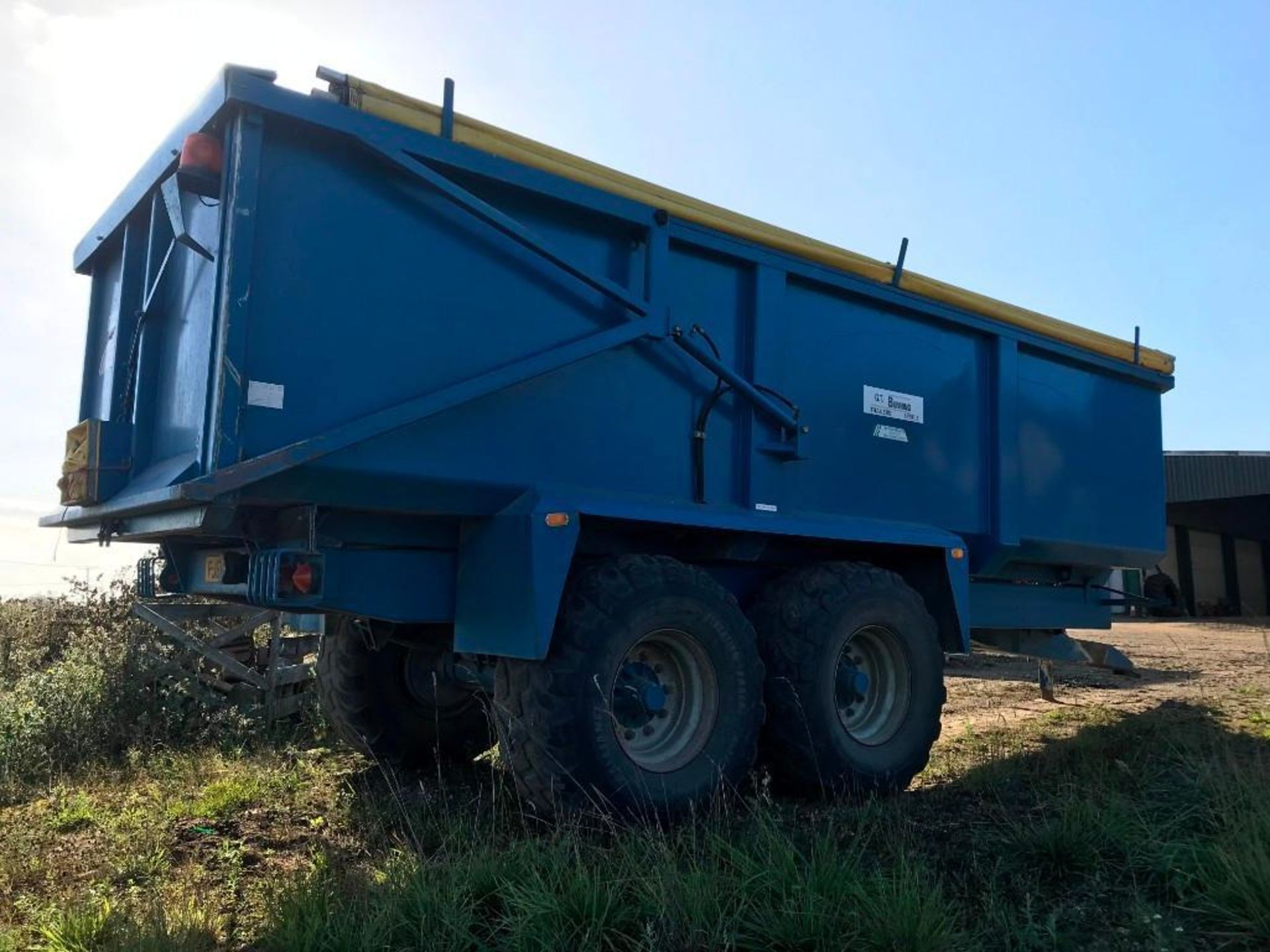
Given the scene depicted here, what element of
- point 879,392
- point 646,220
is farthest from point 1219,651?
point 646,220

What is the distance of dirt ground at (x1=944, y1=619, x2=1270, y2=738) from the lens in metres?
8.45

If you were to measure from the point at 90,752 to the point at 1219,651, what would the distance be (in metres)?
14.7

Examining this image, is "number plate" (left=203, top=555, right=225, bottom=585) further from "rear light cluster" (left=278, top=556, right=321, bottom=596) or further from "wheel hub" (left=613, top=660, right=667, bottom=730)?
"wheel hub" (left=613, top=660, right=667, bottom=730)

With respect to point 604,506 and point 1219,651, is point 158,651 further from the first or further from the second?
point 1219,651

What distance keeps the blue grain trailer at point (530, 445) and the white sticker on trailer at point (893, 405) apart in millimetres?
26

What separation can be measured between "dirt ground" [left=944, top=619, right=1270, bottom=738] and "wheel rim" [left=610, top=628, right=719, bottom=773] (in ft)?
10.6

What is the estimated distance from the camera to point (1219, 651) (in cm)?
1473

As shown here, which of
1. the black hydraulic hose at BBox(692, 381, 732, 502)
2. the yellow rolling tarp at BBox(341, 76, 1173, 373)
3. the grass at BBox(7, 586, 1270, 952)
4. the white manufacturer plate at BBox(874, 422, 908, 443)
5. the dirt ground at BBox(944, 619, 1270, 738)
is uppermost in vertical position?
the yellow rolling tarp at BBox(341, 76, 1173, 373)

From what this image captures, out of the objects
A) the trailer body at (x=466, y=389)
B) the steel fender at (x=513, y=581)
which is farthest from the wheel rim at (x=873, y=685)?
the steel fender at (x=513, y=581)

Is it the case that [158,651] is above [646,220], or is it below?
below

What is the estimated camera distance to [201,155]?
13.2ft

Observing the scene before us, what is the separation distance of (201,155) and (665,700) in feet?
9.93

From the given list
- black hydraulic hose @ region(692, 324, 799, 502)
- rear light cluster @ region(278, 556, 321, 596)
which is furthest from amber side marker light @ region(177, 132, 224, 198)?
black hydraulic hose @ region(692, 324, 799, 502)

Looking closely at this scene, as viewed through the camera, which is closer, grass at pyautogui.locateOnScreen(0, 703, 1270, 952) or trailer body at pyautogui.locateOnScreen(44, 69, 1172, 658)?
grass at pyautogui.locateOnScreen(0, 703, 1270, 952)
